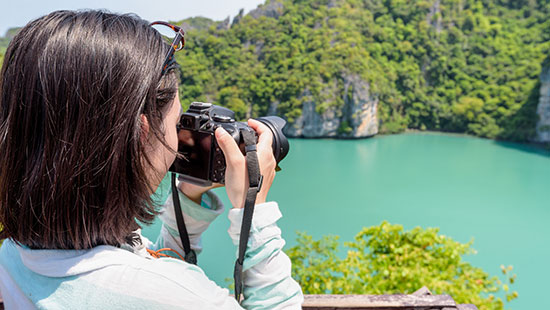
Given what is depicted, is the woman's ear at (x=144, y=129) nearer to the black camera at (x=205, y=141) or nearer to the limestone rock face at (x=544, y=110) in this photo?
the black camera at (x=205, y=141)

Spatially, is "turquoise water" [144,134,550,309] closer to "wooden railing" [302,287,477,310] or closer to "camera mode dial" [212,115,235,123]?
"wooden railing" [302,287,477,310]

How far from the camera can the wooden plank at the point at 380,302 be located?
0.88 m

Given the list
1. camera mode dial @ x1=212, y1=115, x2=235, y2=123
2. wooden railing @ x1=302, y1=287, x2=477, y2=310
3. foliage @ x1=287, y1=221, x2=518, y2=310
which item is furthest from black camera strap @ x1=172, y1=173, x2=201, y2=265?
foliage @ x1=287, y1=221, x2=518, y2=310

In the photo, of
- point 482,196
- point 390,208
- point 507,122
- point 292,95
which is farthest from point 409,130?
point 390,208

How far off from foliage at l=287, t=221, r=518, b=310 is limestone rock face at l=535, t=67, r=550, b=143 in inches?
687

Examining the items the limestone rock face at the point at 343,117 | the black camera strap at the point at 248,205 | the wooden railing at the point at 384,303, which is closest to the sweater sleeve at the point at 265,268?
the black camera strap at the point at 248,205

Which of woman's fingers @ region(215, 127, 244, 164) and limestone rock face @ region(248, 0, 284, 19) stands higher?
limestone rock face @ region(248, 0, 284, 19)

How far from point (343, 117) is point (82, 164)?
18.8 metres

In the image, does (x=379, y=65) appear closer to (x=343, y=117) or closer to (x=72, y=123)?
(x=343, y=117)

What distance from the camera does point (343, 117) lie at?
1880cm

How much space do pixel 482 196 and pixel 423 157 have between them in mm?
4290

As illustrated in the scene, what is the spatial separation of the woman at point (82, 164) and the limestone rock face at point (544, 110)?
1962 cm

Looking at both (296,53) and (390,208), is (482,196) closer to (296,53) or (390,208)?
(390,208)

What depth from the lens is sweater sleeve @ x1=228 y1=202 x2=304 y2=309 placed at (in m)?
0.46
